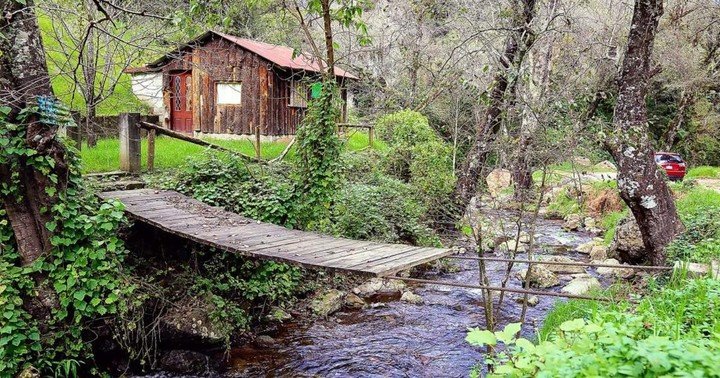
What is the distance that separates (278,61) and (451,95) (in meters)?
5.47

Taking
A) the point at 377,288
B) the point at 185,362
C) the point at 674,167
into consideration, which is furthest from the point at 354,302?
the point at 674,167

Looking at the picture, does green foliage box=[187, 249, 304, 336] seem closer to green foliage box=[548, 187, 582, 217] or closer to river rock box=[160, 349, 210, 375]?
river rock box=[160, 349, 210, 375]

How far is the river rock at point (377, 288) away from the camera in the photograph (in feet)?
29.7

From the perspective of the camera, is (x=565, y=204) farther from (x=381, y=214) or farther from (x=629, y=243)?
(x=381, y=214)

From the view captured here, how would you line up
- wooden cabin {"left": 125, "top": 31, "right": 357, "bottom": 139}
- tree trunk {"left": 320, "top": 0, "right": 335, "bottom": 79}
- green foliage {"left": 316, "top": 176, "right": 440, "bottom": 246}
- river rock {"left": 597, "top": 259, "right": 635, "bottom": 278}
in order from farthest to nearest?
1. wooden cabin {"left": 125, "top": 31, "right": 357, "bottom": 139}
2. green foliage {"left": 316, "top": 176, "right": 440, "bottom": 246}
3. river rock {"left": 597, "top": 259, "right": 635, "bottom": 278}
4. tree trunk {"left": 320, "top": 0, "right": 335, "bottom": 79}

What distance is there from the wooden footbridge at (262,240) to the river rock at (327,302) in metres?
1.88

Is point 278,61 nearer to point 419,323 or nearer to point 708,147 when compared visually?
point 419,323

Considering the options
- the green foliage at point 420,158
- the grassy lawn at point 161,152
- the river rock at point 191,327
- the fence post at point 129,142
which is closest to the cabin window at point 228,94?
the grassy lawn at point 161,152

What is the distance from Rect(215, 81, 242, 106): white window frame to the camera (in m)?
18.1

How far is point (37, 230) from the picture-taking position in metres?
5.64

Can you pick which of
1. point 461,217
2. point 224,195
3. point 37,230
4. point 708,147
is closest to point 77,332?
point 37,230

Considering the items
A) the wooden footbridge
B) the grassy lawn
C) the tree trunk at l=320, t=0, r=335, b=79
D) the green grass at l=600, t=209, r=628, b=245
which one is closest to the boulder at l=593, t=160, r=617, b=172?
the green grass at l=600, t=209, r=628, b=245

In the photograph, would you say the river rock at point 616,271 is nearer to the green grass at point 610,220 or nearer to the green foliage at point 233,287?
the green grass at point 610,220

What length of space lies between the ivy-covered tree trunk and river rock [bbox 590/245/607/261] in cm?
962
